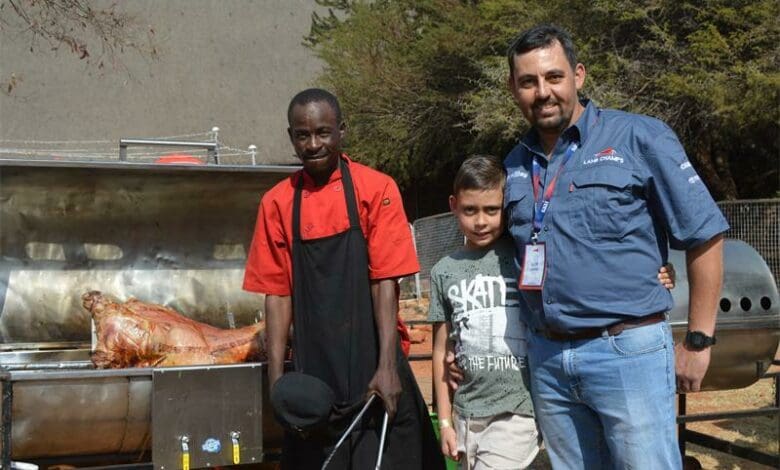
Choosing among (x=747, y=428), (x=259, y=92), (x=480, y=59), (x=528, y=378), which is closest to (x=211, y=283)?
(x=528, y=378)

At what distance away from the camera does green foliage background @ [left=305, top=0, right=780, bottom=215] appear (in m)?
14.1

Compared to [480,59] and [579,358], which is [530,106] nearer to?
[579,358]

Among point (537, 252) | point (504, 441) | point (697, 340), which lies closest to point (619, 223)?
point (537, 252)

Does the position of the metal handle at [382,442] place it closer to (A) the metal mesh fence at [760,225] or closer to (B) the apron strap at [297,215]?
(B) the apron strap at [297,215]

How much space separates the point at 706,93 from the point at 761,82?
954 mm

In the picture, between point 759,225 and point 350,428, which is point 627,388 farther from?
point 759,225

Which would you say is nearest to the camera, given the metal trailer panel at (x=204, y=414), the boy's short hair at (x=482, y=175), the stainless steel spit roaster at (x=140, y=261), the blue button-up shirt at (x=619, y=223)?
the blue button-up shirt at (x=619, y=223)

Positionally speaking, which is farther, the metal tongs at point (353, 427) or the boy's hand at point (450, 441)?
the boy's hand at point (450, 441)

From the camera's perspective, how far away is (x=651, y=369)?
9.14 feet

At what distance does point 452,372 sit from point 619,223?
0.95 m

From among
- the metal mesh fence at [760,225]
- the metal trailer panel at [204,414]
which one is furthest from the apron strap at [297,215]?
the metal mesh fence at [760,225]

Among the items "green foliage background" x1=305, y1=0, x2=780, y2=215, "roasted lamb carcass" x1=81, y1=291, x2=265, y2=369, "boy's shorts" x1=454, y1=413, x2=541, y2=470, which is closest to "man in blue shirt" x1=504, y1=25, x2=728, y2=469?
"boy's shorts" x1=454, y1=413, x2=541, y2=470

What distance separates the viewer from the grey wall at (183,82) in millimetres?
19500

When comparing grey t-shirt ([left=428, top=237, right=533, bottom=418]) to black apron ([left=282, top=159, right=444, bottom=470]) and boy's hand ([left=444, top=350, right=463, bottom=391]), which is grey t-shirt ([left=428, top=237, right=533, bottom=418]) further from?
black apron ([left=282, top=159, right=444, bottom=470])
